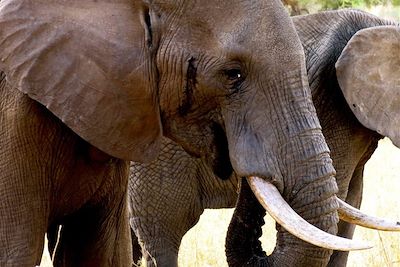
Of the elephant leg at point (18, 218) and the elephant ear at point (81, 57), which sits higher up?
the elephant ear at point (81, 57)

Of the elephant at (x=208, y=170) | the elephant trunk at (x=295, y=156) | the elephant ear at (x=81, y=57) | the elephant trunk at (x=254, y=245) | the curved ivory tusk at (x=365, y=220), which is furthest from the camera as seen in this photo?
the elephant at (x=208, y=170)

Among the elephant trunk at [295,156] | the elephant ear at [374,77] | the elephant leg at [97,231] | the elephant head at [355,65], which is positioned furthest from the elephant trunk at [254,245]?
the elephant trunk at [295,156]

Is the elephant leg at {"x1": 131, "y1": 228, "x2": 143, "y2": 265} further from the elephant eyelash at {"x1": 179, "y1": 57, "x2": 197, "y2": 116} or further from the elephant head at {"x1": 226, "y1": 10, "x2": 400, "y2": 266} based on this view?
the elephant eyelash at {"x1": 179, "y1": 57, "x2": 197, "y2": 116}

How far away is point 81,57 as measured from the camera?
407cm

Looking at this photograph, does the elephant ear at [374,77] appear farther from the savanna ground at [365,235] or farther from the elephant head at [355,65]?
the savanna ground at [365,235]

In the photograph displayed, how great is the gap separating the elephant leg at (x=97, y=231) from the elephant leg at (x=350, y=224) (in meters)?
2.02

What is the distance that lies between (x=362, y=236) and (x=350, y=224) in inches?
44.8

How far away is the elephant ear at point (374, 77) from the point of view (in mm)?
6266

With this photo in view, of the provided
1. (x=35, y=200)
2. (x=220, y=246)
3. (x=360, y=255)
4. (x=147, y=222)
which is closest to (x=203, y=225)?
(x=220, y=246)

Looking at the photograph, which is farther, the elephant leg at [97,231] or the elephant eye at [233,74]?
the elephant leg at [97,231]

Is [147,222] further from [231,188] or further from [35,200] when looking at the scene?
[35,200]

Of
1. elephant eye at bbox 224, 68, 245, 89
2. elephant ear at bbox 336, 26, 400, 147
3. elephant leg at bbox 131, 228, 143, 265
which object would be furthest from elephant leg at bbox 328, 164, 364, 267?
elephant eye at bbox 224, 68, 245, 89

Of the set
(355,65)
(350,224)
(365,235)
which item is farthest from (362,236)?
(355,65)

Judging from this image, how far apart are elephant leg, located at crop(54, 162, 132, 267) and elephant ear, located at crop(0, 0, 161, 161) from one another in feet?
1.78
